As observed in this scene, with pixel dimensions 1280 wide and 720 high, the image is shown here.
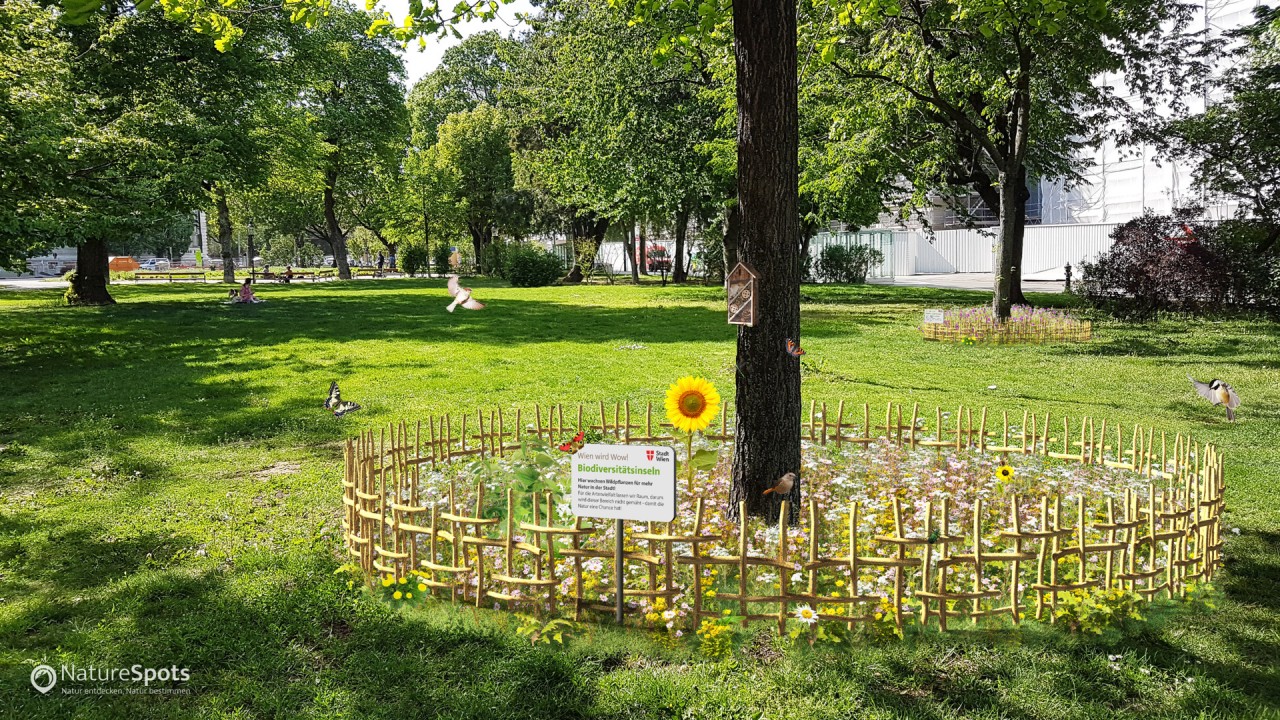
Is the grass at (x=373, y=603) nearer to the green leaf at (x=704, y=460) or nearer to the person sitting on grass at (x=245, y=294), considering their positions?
the green leaf at (x=704, y=460)

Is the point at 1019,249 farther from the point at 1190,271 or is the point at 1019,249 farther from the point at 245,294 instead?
the point at 245,294

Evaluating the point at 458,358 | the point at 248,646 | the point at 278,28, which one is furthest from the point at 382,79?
the point at 248,646

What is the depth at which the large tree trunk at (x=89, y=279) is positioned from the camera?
21.4m

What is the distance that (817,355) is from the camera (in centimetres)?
1245

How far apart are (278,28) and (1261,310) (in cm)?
2849

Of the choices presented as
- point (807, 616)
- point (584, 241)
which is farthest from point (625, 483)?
point (584, 241)

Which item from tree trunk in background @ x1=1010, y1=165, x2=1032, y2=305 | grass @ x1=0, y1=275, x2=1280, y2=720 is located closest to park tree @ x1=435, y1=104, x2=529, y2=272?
tree trunk in background @ x1=1010, y1=165, x2=1032, y2=305

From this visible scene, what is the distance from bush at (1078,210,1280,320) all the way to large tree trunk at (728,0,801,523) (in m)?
16.8

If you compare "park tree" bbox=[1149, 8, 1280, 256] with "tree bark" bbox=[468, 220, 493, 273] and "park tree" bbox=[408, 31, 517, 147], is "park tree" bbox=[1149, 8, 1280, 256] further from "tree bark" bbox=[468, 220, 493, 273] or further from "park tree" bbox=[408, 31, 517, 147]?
"park tree" bbox=[408, 31, 517, 147]

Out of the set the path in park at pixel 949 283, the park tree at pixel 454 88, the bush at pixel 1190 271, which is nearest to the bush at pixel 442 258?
the park tree at pixel 454 88

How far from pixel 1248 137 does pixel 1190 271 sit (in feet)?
14.9

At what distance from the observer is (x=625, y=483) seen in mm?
3525

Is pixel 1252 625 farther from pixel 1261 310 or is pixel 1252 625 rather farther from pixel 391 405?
pixel 1261 310

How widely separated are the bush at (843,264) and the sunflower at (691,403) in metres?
31.6
